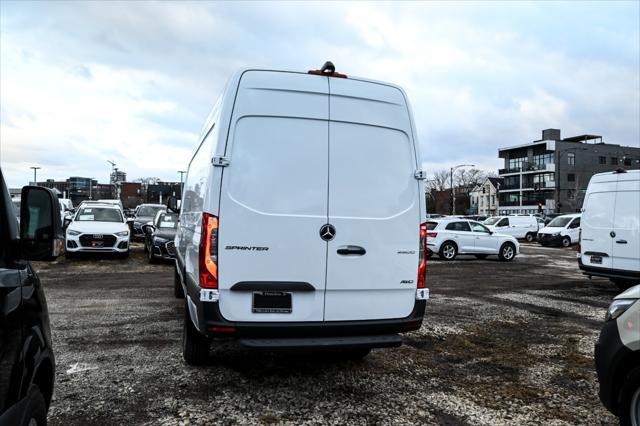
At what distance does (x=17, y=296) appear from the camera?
7.16 ft

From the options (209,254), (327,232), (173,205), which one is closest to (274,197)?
(327,232)

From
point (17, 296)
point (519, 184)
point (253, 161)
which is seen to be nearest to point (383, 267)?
point (253, 161)

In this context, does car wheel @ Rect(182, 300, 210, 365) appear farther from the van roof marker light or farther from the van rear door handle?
the van roof marker light

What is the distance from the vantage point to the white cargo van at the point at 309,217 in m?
3.85

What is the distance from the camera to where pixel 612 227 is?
34.0ft

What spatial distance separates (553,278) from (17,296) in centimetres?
1396

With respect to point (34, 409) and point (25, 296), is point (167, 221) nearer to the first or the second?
point (25, 296)

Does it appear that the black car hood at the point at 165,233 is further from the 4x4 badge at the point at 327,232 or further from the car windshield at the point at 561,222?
the car windshield at the point at 561,222

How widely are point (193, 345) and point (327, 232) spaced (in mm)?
1969

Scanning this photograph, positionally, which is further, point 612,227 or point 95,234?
point 95,234

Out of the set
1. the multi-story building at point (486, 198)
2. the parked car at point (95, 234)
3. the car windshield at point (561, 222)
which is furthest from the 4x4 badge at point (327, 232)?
the multi-story building at point (486, 198)

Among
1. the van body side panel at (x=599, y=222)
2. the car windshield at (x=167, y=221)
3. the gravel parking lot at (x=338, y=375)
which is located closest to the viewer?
the gravel parking lot at (x=338, y=375)

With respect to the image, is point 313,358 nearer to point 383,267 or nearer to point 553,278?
point 383,267

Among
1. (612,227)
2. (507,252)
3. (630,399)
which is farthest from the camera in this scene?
(507,252)
